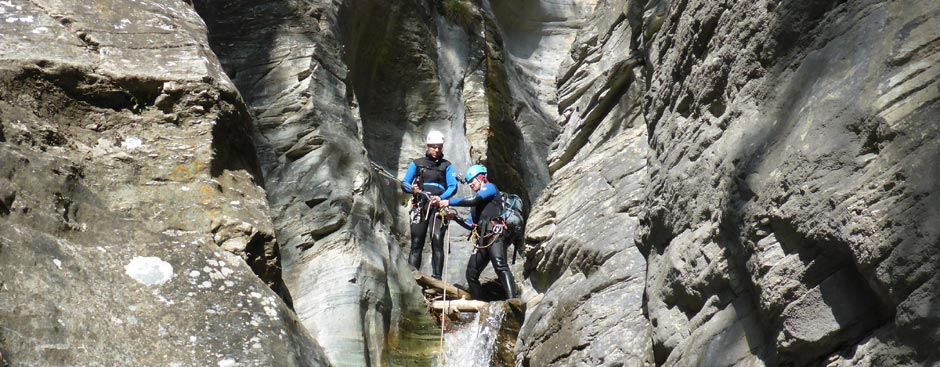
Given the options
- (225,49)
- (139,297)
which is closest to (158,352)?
(139,297)

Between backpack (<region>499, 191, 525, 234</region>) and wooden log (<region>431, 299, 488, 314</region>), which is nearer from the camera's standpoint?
wooden log (<region>431, 299, 488, 314</region>)

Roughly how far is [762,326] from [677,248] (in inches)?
46.0

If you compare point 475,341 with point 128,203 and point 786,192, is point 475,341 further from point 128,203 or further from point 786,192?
point 786,192

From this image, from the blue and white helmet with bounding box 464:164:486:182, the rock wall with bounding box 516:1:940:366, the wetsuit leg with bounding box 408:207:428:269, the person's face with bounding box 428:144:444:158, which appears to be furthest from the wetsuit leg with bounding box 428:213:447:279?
the rock wall with bounding box 516:1:940:366

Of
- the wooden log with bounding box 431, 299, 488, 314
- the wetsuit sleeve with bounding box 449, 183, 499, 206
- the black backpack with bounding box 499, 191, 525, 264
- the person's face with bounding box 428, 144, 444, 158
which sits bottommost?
the wooden log with bounding box 431, 299, 488, 314

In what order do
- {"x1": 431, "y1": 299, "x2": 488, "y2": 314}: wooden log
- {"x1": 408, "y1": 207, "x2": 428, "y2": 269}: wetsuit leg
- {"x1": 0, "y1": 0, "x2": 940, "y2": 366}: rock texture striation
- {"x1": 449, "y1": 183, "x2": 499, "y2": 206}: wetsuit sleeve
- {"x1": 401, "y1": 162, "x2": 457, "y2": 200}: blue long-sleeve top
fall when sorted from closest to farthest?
{"x1": 0, "y1": 0, "x2": 940, "y2": 366}: rock texture striation
{"x1": 431, "y1": 299, "x2": 488, "y2": 314}: wooden log
{"x1": 449, "y1": 183, "x2": 499, "y2": 206}: wetsuit sleeve
{"x1": 401, "y1": 162, "x2": 457, "y2": 200}: blue long-sleeve top
{"x1": 408, "y1": 207, "x2": 428, "y2": 269}: wetsuit leg

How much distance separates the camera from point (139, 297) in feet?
15.1

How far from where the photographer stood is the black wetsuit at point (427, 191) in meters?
13.7

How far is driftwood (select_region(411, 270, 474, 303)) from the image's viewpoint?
513 inches

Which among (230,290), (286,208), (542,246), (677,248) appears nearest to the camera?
(230,290)

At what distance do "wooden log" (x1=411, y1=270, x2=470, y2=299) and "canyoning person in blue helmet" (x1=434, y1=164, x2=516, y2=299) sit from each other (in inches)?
5.7

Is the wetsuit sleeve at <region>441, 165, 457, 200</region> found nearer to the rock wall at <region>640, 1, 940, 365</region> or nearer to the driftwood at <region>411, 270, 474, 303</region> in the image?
the driftwood at <region>411, 270, 474, 303</region>

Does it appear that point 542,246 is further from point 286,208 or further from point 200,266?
point 200,266

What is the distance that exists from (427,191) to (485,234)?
126 cm
